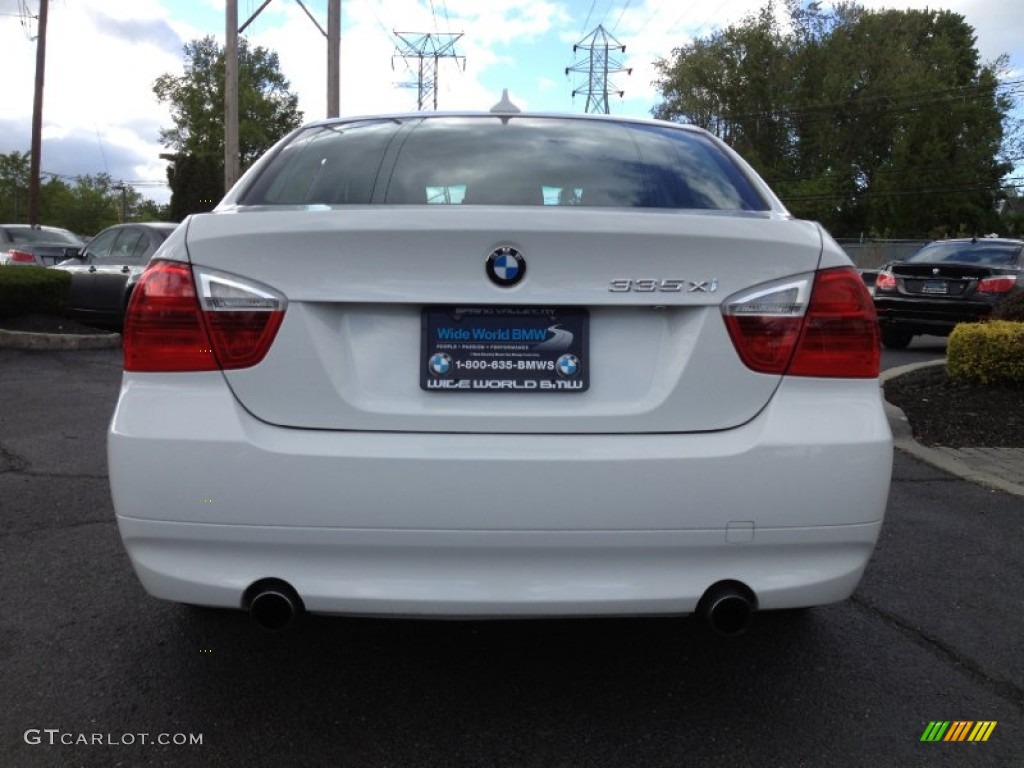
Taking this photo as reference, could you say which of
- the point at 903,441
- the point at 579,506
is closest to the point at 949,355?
the point at 903,441

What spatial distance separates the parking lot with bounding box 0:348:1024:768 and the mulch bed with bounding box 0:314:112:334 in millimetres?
8186

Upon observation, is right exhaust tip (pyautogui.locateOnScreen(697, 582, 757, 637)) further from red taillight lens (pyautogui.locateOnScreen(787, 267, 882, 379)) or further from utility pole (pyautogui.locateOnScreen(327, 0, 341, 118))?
utility pole (pyautogui.locateOnScreen(327, 0, 341, 118))

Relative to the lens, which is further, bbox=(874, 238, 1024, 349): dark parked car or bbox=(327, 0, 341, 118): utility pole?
bbox=(327, 0, 341, 118): utility pole

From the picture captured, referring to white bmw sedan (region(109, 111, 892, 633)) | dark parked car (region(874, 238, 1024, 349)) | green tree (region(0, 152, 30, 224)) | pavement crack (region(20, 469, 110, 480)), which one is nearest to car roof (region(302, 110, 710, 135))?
white bmw sedan (region(109, 111, 892, 633))

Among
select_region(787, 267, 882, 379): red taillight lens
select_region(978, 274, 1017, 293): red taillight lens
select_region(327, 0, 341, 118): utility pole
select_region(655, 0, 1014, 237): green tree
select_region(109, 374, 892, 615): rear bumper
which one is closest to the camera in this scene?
select_region(109, 374, 892, 615): rear bumper

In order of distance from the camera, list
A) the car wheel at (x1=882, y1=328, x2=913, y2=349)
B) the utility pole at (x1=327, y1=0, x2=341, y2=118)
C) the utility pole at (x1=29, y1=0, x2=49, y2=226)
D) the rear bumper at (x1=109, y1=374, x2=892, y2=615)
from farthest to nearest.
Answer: the utility pole at (x1=29, y1=0, x2=49, y2=226) < the utility pole at (x1=327, y1=0, x2=341, y2=118) < the car wheel at (x1=882, y1=328, x2=913, y2=349) < the rear bumper at (x1=109, y1=374, x2=892, y2=615)

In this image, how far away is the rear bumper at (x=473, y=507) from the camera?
85.0 inches

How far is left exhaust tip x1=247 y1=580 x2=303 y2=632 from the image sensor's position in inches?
87.4

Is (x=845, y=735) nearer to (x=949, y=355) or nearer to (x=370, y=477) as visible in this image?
(x=370, y=477)

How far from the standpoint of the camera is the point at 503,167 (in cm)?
284

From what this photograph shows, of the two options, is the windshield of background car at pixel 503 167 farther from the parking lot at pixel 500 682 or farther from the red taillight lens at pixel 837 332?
the parking lot at pixel 500 682

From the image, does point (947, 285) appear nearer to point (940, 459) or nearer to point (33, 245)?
point (940, 459)

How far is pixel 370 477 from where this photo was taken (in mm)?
2150

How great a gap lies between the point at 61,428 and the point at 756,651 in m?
5.04
